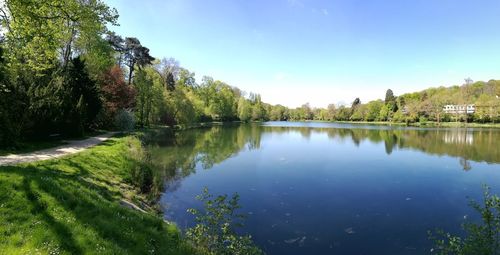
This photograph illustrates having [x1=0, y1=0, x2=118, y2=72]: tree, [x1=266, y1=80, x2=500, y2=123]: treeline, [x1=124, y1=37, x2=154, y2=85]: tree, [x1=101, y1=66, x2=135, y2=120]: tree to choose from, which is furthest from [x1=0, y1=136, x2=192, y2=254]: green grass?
[x1=266, y1=80, x2=500, y2=123]: treeline

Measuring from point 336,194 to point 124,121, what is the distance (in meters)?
24.1

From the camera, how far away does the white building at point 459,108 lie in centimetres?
9137

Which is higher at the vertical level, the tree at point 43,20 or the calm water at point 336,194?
the tree at point 43,20

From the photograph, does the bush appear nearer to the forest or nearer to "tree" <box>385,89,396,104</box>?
the forest

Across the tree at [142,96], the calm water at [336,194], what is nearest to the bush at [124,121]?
the calm water at [336,194]

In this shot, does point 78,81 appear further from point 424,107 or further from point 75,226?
point 424,107

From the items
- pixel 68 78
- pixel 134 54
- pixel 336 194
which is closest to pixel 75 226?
pixel 336 194

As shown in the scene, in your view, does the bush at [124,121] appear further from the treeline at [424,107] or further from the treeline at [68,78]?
the treeline at [424,107]

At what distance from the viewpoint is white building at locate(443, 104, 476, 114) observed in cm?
9137

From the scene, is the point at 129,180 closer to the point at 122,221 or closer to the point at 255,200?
the point at 255,200

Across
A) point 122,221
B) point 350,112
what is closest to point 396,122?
point 350,112

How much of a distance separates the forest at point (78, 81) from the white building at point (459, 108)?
353 cm

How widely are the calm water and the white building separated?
76.8 meters

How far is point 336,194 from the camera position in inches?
594
